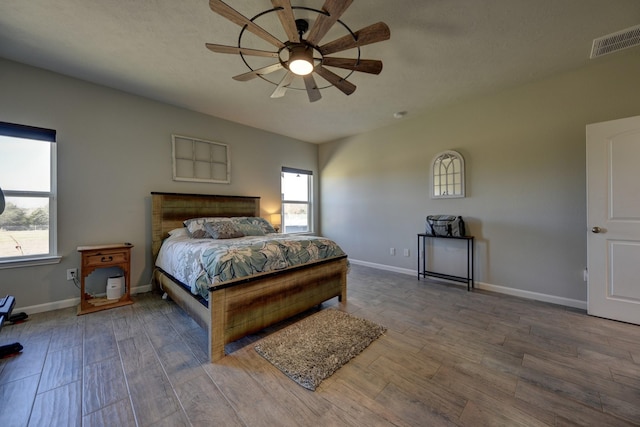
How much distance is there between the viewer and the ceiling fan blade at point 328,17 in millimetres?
1441

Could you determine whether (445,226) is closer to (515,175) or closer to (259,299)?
(515,175)

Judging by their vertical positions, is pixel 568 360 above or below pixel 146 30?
below

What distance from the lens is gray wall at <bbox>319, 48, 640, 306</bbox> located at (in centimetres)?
274

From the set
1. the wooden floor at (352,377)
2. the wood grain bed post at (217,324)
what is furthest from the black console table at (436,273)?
the wood grain bed post at (217,324)

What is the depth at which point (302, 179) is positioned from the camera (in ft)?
18.4

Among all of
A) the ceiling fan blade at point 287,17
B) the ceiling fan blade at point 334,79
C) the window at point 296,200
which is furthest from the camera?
the window at point 296,200

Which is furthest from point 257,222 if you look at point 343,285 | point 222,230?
Answer: point 343,285

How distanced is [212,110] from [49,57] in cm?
171

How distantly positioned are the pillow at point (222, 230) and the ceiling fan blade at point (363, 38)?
2335 millimetres

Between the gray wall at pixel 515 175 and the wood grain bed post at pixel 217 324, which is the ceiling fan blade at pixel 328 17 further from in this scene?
the gray wall at pixel 515 175

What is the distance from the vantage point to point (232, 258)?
198cm

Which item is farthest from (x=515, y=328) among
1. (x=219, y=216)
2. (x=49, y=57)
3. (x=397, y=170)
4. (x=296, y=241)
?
(x=49, y=57)

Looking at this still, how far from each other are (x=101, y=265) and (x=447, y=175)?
4.77m

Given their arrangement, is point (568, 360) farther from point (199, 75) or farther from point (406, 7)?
point (199, 75)
